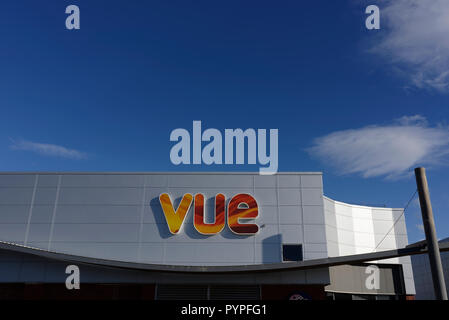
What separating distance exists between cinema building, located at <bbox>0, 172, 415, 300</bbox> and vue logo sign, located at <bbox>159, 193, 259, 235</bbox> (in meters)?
0.06

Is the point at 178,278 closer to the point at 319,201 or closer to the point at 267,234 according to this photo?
the point at 267,234

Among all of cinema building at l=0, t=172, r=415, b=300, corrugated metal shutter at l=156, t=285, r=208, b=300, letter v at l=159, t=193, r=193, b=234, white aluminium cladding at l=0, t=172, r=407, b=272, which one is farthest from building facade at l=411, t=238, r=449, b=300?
letter v at l=159, t=193, r=193, b=234

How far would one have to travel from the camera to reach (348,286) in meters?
23.1

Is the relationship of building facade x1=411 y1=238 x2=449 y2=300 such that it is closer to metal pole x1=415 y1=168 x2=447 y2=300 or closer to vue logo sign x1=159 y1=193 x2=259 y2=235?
vue logo sign x1=159 y1=193 x2=259 y2=235

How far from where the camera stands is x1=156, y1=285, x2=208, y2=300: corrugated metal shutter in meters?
19.6

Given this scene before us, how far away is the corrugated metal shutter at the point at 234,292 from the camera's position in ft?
64.3

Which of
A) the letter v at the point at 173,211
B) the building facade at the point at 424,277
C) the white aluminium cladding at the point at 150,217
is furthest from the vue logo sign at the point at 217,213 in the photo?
the building facade at the point at 424,277

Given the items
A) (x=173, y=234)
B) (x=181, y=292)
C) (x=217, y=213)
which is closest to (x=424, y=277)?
(x=217, y=213)

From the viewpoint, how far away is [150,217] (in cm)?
2144

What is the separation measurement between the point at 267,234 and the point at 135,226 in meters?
7.55

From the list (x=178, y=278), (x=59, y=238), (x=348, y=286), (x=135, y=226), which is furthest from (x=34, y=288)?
(x=348, y=286)

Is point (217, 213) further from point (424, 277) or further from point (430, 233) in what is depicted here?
point (424, 277)

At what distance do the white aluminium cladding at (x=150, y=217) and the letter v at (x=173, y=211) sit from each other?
0.34m

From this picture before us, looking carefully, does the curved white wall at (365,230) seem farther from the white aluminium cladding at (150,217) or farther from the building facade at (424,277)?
the building facade at (424,277)
